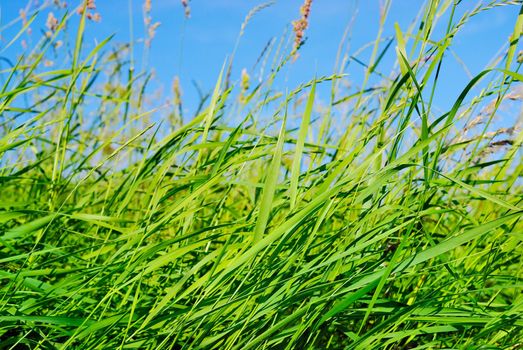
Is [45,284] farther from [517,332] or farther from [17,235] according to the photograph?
[517,332]

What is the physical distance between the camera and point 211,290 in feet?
3.43

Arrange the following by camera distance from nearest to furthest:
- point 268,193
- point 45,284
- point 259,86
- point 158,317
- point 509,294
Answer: point 268,193
point 158,317
point 45,284
point 259,86
point 509,294

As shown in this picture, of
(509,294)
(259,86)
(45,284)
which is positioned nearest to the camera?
→ (45,284)

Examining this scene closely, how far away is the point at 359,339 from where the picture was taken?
40.8 inches

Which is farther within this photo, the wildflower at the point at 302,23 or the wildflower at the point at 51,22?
the wildflower at the point at 51,22

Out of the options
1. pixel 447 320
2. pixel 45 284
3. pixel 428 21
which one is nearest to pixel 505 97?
pixel 428 21

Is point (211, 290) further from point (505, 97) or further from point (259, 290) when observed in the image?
point (505, 97)

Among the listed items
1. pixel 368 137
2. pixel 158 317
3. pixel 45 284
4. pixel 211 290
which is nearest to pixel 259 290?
pixel 211 290

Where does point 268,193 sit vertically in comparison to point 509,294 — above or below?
above

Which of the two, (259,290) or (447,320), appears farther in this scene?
(447,320)

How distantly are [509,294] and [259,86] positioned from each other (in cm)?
100

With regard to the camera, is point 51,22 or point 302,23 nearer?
point 302,23

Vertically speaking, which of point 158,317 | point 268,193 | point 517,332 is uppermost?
Answer: point 268,193

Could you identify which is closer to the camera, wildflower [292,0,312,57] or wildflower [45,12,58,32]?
wildflower [292,0,312,57]
